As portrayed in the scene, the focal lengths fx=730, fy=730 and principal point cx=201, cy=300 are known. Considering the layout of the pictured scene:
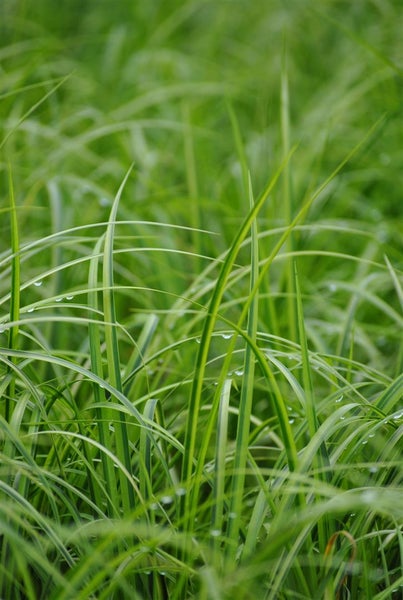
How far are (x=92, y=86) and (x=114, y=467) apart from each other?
221 centimetres

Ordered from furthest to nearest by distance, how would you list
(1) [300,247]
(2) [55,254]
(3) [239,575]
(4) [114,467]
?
(1) [300,247] < (2) [55,254] < (4) [114,467] < (3) [239,575]

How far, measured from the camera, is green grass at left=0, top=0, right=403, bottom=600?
1.17m

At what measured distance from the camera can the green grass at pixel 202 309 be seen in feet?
3.83

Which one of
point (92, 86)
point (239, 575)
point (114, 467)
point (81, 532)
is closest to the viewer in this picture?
point (239, 575)

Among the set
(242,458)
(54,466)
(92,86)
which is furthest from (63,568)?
(92,86)

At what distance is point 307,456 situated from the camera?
1.14 m

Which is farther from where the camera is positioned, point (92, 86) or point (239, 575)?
point (92, 86)

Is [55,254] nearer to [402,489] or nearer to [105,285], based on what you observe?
[105,285]

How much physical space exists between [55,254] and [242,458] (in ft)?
3.06

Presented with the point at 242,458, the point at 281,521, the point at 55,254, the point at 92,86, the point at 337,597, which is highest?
the point at 92,86

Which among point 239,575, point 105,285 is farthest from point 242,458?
point 105,285

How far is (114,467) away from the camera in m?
1.30

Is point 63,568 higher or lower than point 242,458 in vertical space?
lower

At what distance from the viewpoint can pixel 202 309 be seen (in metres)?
1.68
